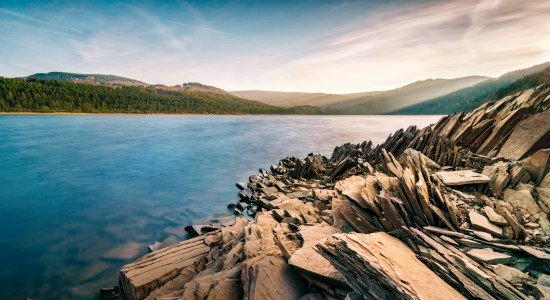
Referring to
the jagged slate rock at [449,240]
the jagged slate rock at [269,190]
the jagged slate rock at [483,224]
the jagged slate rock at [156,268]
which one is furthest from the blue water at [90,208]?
the jagged slate rock at [483,224]

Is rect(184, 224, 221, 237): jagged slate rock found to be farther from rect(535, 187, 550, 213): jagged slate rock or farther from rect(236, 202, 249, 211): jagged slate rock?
rect(535, 187, 550, 213): jagged slate rock

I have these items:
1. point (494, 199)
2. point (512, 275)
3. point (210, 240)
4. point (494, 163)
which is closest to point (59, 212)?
point (210, 240)

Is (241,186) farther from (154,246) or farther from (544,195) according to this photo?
(544,195)

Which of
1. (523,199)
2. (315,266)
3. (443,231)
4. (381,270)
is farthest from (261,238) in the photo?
(523,199)

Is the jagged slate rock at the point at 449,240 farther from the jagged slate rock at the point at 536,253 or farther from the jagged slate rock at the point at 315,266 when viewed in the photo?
the jagged slate rock at the point at 315,266

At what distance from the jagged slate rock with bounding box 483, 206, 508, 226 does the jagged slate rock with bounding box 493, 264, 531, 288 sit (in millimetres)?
1805

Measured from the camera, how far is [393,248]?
198 inches

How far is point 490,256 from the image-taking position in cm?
485

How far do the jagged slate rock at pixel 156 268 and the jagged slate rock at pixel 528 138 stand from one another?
42.4 ft

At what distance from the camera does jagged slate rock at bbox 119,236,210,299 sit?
626 centimetres

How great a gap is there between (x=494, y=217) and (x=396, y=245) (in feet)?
9.84

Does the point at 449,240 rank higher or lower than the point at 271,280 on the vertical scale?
higher

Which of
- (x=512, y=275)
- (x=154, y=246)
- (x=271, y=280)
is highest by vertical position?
(x=512, y=275)

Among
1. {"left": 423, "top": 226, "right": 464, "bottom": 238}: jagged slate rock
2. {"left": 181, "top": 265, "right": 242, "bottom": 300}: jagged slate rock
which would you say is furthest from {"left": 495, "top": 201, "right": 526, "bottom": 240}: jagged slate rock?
{"left": 181, "top": 265, "right": 242, "bottom": 300}: jagged slate rock
